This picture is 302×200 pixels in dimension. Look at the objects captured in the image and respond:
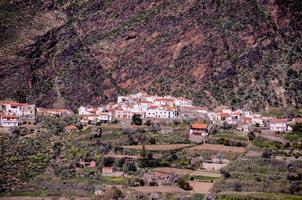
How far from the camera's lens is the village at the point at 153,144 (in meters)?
49.0

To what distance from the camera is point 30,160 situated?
51.7m

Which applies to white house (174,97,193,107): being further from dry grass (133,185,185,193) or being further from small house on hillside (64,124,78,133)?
A: dry grass (133,185,185,193)

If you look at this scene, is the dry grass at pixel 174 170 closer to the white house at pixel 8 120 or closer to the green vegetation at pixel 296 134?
the green vegetation at pixel 296 134

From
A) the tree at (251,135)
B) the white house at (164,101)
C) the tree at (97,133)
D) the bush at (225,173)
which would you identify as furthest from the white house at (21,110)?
the bush at (225,173)

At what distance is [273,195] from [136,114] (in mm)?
18001

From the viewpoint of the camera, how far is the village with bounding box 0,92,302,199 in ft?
161

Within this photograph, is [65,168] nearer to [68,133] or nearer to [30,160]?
[30,160]

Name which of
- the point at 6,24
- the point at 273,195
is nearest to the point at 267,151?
the point at 273,195

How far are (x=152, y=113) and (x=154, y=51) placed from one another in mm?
9635

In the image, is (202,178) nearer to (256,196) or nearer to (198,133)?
(256,196)

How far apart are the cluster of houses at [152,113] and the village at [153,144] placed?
0.27 feet

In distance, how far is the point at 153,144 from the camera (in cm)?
5572

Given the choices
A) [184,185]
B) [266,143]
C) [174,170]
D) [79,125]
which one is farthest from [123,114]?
[184,185]

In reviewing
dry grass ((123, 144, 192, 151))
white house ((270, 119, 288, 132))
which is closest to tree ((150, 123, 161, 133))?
→ dry grass ((123, 144, 192, 151))
